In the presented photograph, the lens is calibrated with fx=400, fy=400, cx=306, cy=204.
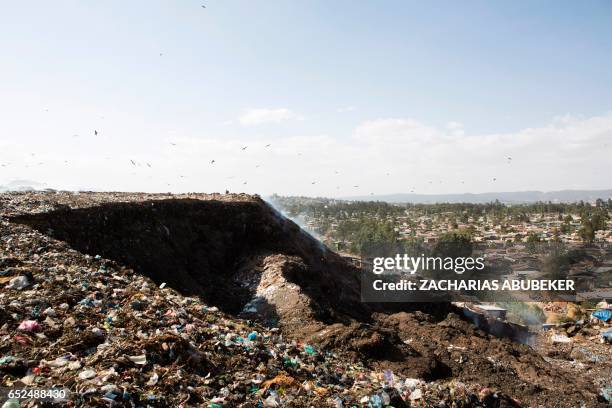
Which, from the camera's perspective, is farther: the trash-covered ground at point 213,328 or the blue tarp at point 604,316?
the blue tarp at point 604,316

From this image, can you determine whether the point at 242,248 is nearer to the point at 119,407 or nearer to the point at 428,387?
the point at 428,387

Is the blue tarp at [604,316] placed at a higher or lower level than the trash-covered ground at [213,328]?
lower

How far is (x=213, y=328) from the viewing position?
4734mm

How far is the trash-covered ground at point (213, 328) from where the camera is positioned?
3330 mm

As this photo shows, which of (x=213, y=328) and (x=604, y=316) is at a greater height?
(x=213, y=328)

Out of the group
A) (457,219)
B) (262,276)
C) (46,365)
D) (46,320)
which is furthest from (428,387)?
(457,219)

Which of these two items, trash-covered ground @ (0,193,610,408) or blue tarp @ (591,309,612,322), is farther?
blue tarp @ (591,309,612,322)

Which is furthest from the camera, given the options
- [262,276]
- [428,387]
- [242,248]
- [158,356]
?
[242,248]

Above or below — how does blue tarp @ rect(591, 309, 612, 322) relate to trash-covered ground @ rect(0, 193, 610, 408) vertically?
below

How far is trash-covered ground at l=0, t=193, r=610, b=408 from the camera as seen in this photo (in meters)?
3.33

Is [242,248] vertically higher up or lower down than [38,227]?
lower down

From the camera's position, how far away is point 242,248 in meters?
13.0

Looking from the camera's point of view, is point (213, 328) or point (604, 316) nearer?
point (213, 328)

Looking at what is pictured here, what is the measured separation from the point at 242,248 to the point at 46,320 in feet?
29.8
